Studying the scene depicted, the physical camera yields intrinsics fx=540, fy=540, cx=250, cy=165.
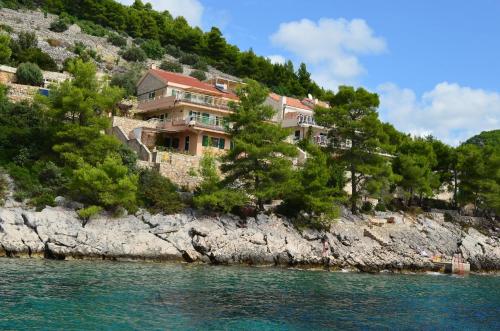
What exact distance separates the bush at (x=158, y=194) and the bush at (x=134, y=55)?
52.3 meters

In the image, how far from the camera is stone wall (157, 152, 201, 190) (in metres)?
43.3

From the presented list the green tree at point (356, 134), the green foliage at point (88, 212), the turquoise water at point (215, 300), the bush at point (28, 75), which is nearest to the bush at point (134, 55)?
the bush at point (28, 75)

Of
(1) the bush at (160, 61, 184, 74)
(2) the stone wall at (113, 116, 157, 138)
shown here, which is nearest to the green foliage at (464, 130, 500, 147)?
(1) the bush at (160, 61, 184, 74)

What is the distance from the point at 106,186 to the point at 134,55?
58083 millimetres

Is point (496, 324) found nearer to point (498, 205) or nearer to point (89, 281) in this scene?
point (89, 281)

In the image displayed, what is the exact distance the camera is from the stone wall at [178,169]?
43344 mm

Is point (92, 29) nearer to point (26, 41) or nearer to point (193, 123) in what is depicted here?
point (26, 41)

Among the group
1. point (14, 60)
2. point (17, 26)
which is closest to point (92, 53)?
point (17, 26)

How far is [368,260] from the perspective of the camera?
3972 centimetres

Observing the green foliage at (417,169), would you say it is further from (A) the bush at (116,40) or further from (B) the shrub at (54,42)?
(A) the bush at (116,40)

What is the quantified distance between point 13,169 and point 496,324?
31734 millimetres

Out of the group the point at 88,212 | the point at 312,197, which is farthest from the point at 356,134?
the point at 88,212

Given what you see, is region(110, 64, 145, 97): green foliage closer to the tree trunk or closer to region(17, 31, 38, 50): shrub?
region(17, 31, 38, 50): shrub

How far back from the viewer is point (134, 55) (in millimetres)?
89500
